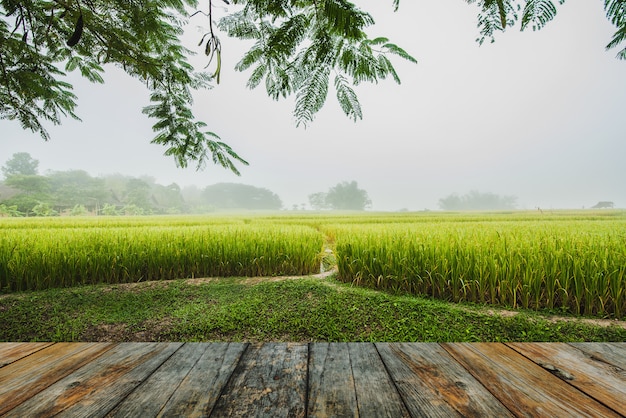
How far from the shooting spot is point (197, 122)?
7.00 ft

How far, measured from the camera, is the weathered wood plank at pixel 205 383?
2.43 ft

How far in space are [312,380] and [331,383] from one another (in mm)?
65

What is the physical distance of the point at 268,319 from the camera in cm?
223

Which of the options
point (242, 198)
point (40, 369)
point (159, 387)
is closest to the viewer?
point (159, 387)

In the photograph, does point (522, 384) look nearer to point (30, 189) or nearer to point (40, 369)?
point (40, 369)

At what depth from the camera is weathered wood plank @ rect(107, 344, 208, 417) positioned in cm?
74

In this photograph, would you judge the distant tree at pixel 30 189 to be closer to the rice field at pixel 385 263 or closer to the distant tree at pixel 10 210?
the distant tree at pixel 10 210

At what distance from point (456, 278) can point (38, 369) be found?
291 cm

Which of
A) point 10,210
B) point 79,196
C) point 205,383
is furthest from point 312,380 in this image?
point 79,196

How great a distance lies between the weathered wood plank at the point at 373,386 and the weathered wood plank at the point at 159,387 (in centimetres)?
58

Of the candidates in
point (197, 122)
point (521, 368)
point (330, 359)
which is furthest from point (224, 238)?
point (521, 368)

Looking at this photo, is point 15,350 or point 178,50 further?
point 178,50

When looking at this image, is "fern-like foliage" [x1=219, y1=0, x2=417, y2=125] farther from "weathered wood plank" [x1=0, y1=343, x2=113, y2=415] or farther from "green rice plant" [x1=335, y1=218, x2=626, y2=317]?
"green rice plant" [x1=335, y1=218, x2=626, y2=317]

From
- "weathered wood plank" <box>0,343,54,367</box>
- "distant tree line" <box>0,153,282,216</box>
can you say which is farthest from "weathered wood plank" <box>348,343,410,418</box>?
"distant tree line" <box>0,153,282,216</box>
